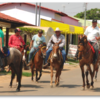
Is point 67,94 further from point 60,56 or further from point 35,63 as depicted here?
point 35,63

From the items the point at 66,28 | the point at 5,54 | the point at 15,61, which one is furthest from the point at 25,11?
the point at 5,54

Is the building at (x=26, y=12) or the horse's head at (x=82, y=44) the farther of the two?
the building at (x=26, y=12)

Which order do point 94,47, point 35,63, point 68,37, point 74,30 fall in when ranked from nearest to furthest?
1. point 94,47
2. point 35,63
3. point 74,30
4. point 68,37

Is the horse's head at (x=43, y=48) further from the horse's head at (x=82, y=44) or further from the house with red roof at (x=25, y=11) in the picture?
the house with red roof at (x=25, y=11)

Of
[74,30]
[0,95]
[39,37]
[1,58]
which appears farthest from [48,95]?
[74,30]

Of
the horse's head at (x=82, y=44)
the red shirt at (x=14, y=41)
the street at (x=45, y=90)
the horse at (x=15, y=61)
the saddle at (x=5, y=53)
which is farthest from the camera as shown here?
the red shirt at (x=14, y=41)

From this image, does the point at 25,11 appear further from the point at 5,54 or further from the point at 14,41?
the point at 5,54

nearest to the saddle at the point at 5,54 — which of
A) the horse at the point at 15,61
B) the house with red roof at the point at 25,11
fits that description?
the horse at the point at 15,61

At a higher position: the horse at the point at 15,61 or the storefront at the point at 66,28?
the storefront at the point at 66,28

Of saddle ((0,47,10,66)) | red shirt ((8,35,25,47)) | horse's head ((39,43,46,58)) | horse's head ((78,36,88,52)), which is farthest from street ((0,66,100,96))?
red shirt ((8,35,25,47))

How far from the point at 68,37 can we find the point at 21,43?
21.8m

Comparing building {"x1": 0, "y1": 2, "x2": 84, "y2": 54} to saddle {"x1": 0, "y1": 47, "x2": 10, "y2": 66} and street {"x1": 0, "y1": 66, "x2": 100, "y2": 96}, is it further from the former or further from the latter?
saddle {"x1": 0, "y1": 47, "x2": 10, "y2": 66}

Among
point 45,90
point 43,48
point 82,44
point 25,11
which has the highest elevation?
point 25,11
